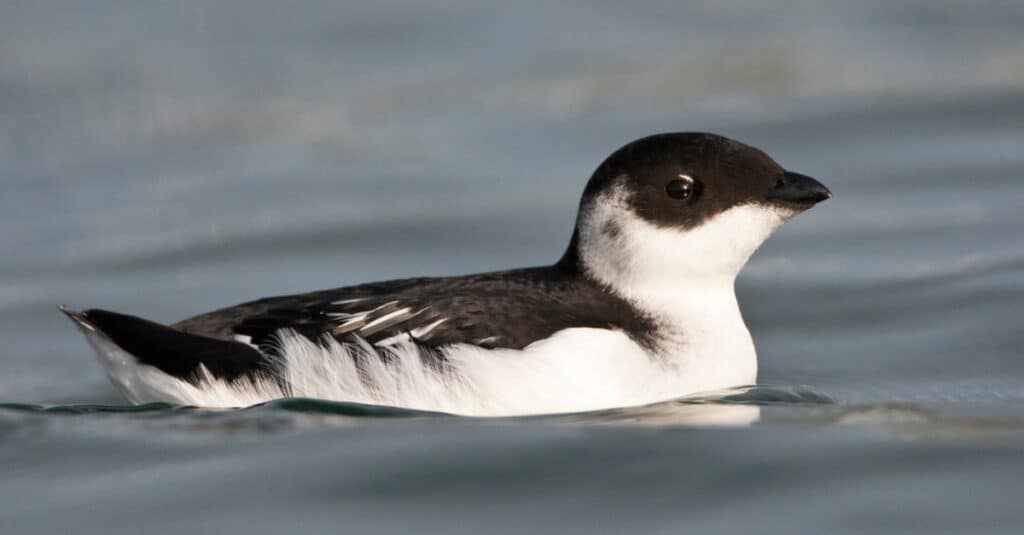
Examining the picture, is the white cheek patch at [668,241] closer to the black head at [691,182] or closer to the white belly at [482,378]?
the black head at [691,182]

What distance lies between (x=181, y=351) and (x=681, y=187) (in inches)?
88.6

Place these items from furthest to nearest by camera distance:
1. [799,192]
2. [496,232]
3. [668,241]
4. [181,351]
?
1. [496,232]
2. [668,241]
3. [799,192]
4. [181,351]

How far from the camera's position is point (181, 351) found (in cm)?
780

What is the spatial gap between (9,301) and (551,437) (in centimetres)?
506

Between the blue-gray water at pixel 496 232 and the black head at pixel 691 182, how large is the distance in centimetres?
85

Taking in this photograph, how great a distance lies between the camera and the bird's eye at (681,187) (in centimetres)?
801

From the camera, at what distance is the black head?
8.01m

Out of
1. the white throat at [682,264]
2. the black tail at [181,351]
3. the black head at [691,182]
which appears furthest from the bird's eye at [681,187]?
the black tail at [181,351]

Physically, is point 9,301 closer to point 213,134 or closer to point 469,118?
point 213,134

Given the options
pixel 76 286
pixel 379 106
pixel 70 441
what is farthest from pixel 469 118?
pixel 70 441

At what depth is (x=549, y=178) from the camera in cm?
1248

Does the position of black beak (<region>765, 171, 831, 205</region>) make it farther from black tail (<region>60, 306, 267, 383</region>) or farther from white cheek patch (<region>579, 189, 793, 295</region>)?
black tail (<region>60, 306, 267, 383</region>)

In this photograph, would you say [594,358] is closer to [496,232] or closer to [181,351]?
[181,351]

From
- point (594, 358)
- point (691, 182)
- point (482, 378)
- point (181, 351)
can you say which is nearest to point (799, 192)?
point (691, 182)
